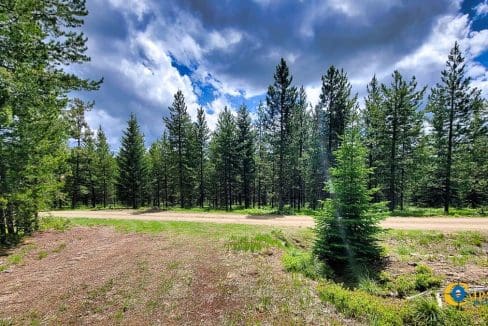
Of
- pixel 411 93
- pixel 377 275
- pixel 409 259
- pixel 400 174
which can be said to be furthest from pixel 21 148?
pixel 400 174

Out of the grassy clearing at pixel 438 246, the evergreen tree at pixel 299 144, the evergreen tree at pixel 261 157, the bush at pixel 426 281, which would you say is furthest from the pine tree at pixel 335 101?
the bush at pixel 426 281

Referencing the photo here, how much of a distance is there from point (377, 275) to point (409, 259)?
1.80 meters

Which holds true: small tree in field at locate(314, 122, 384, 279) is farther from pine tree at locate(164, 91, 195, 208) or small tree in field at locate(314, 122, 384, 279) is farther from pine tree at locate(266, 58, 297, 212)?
pine tree at locate(164, 91, 195, 208)

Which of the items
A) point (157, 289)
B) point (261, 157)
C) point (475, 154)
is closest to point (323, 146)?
point (261, 157)

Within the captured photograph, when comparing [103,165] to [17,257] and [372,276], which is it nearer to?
[17,257]

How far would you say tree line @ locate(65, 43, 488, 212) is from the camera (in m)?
22.0

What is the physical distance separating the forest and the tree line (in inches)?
4.8

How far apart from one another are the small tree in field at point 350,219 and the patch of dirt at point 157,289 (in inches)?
81.1

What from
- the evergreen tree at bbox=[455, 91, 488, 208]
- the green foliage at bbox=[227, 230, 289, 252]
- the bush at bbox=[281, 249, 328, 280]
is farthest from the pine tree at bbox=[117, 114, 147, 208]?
the evergreen tree at bbox=[455, 91, 488, 208]

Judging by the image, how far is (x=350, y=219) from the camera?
846cm

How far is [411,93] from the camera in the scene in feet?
72.1

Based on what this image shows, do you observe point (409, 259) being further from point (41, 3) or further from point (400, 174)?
point (400, 174)

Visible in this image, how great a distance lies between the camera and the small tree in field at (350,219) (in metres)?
8.37

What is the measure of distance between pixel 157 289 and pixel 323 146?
2316 centimetres
